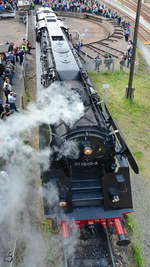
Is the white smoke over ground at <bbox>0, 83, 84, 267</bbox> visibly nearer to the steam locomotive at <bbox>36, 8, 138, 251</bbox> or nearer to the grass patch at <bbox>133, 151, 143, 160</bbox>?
the steam locomotive at <bbox>36, 8, 138, 251</bbox>

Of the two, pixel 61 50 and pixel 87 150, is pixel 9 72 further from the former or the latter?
pixel 87 150

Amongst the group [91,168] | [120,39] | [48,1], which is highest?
[48,1]

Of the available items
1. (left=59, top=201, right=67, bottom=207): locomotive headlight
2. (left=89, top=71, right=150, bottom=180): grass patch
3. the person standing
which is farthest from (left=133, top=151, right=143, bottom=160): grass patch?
the person standing

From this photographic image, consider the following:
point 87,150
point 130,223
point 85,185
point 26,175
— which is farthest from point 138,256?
point 26,175

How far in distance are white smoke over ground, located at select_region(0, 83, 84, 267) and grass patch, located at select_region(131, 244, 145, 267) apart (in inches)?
80.3

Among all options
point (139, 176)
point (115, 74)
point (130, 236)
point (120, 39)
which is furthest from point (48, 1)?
point (130, 236)

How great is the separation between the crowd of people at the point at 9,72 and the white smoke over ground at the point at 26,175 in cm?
107

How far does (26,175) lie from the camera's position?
7.61 m

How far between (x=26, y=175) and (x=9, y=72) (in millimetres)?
6454

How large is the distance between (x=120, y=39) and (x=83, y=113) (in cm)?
1837

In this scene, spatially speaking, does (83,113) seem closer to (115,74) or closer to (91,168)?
(91,168)

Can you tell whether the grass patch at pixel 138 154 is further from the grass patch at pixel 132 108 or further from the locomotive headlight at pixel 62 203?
the locomotive headlight at pixel 62 203

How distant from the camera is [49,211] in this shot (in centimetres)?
541

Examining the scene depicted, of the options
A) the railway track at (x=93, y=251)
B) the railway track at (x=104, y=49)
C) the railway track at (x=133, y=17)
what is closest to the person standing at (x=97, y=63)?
Result: the railway track at (x=104, y=49)
